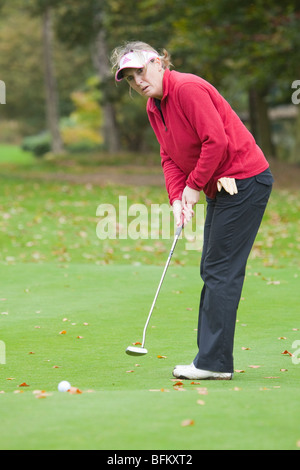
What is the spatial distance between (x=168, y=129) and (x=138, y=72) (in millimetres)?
349

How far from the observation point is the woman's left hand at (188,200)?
14.1 feet

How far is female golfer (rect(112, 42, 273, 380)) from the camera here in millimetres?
4160

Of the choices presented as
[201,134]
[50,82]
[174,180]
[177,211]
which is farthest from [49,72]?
[201,134]

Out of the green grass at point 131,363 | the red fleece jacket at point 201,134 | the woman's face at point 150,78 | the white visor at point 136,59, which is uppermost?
the white visor at point 136,59

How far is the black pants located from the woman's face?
0.66 metres

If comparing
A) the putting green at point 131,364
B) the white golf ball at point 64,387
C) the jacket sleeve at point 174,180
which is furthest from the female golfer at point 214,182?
the white golf ball at point 64,387

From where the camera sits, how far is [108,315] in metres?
6.27

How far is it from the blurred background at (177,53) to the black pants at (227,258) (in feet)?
50.0

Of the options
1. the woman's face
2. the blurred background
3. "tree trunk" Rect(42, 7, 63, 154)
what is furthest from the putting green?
"tree trunk" Rect(42, 7, 63, 154)

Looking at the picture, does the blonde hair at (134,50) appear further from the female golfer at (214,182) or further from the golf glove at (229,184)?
the golf glove at (229,184)

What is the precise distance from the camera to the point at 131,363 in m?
4.73

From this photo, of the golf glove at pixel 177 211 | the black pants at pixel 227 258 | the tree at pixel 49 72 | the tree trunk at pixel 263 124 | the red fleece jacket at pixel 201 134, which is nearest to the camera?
the red fleece jacket at pixel 201 134

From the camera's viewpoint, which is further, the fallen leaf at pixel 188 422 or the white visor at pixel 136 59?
the white visor at pixel 136 59
